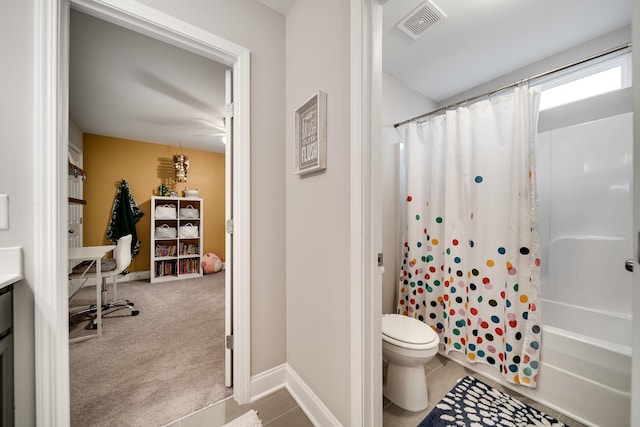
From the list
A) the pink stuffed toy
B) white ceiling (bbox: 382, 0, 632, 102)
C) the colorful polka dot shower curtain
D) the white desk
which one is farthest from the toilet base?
the pink stuffed toy

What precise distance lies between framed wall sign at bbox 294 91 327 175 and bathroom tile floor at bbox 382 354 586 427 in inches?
59.0

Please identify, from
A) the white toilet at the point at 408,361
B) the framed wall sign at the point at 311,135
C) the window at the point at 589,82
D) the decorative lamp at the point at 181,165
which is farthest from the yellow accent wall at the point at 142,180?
the window at the point at 589,82

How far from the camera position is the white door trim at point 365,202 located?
3.37 feet

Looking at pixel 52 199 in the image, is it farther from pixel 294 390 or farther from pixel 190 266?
pixel 190 266

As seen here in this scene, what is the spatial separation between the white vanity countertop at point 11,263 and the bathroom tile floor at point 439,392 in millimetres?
1893

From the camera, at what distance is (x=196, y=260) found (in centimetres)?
446

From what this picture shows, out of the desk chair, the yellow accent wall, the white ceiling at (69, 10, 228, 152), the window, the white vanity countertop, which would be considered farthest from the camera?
the yellow accent wall

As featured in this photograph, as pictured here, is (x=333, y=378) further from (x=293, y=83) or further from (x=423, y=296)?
(x=293, y=83)

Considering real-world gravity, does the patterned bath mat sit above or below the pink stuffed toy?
below

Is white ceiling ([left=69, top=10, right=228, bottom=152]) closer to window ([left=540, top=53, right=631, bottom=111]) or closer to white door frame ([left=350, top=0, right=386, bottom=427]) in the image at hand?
white door frame ([left=350, top=0, right=386, bottom=427])

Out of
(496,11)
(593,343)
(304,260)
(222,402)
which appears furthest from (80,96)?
(593,343)

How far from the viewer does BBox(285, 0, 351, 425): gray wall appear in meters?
1.15

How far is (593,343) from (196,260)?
500 centimetres

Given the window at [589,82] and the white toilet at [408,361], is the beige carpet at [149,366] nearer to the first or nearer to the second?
the white toilet at [408,361]
